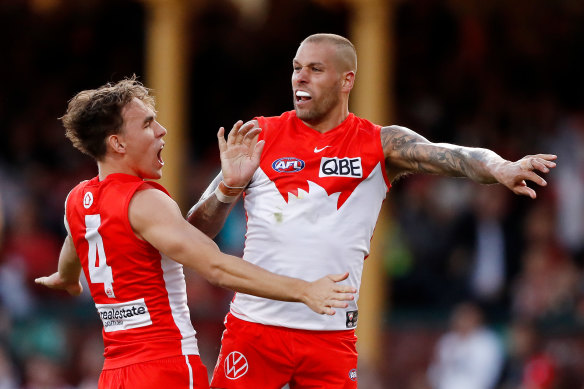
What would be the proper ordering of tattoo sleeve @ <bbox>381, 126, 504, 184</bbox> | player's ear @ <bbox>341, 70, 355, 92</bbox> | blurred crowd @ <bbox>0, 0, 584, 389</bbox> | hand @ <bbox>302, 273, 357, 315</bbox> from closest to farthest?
hand @ <bbox>302, 273, 357, 315</bbox>
tattoo sleeve @ <bbox>381, 126, 504, 184</bbox>
player's ear @ <bbox>341, 70, 355, 92</bbox>
blurred crowd @ <bbox>0, 0, 584, 389</bbox>

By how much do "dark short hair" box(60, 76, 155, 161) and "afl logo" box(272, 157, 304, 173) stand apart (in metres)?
0.84

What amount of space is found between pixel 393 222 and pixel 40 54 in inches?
256

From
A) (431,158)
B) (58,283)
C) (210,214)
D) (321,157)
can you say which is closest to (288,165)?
(321,157)

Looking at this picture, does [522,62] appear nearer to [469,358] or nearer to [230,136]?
[469,358]

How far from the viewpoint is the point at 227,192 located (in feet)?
19.1

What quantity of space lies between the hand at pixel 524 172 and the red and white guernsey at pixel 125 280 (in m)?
1.71

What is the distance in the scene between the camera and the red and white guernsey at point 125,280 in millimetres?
5414

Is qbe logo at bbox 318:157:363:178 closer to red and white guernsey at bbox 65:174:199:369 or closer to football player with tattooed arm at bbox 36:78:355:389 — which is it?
football player with tattooed arm at bbox 36:78:355:389

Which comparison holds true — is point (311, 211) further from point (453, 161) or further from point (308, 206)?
point (453, 161)

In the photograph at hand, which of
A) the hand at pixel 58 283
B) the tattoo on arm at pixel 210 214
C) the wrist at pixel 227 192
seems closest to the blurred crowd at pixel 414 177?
the hand at pixel 58 283

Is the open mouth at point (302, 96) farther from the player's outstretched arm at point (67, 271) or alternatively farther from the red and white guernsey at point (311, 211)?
the player's outstretched arm at point (67, 271)

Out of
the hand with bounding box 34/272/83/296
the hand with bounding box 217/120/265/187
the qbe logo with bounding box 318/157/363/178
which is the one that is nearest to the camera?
the hand with bounding box 217/120/265/187

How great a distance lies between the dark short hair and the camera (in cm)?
552

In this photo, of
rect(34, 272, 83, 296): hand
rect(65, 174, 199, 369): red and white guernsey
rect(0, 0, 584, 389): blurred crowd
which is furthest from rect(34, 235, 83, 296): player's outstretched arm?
rect(0, 0, 584, 389): blurred crowd
